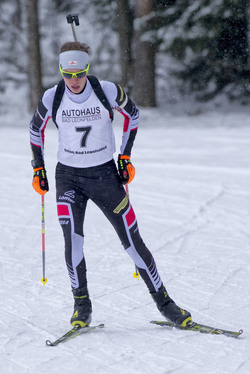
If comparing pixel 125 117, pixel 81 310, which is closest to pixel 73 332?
pixel 81 310

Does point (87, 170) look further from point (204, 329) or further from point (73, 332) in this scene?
point (204, 329)

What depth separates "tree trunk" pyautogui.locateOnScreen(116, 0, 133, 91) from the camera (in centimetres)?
2138

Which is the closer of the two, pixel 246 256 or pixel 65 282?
pixel 65 282

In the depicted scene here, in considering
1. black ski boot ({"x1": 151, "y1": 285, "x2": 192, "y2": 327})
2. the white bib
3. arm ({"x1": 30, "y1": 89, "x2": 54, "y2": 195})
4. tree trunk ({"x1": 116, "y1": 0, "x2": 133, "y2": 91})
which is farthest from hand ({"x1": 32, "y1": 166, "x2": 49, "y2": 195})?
tree trunk ({"x1": 116, "y1": 0, "x2": 133, "y2": 91})

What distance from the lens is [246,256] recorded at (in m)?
7.00

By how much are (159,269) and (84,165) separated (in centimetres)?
231

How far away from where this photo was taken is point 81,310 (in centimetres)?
484

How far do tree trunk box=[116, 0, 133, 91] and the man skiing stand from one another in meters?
17.5

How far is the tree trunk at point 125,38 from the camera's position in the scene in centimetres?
2138

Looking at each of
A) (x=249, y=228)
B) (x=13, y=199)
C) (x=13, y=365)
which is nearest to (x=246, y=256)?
(x=249, y=228)

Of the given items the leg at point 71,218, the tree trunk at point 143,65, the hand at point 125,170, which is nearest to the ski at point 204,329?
the leg at point 71,218

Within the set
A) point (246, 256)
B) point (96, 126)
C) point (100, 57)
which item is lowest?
point (246, 256)

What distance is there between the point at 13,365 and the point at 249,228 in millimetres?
4750

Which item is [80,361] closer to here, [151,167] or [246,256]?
[246,256]
